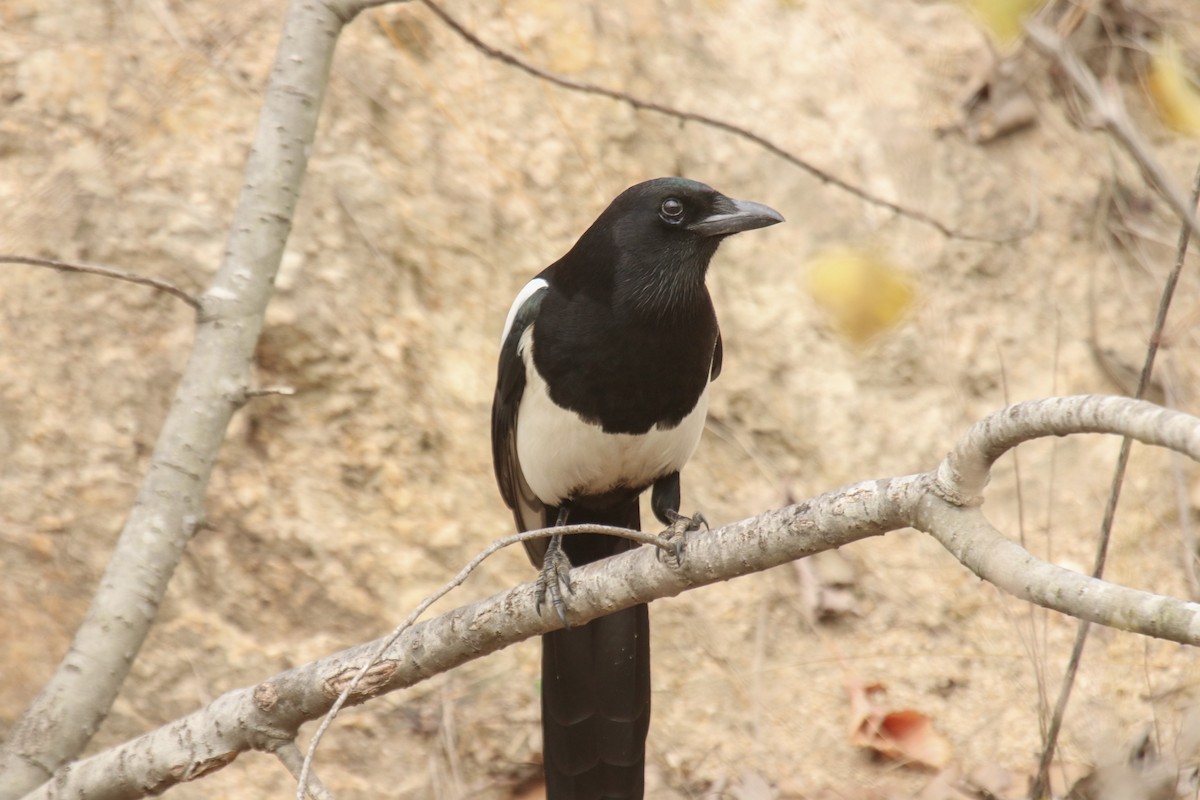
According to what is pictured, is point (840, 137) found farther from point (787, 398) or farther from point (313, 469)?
point (313, 469)

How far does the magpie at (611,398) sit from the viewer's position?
2.94m

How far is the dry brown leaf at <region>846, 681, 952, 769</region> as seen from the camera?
143 inches

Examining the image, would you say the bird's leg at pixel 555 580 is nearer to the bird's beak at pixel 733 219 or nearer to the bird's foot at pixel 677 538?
the bird's foot at pixel 677 538

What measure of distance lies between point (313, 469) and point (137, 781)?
5.46ft

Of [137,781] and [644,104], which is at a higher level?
[644,104]

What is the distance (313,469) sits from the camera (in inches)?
157

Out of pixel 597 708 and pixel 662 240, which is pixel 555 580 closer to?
pixel 597 708

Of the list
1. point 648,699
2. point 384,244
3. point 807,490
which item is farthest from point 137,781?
point 807,490

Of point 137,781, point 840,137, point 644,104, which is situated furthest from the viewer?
point 840,137

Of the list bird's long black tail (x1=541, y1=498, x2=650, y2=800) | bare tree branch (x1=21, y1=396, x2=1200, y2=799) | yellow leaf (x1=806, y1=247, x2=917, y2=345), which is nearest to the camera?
bare tree branch (x1=21, y1=396, x2=1200, y2=799)

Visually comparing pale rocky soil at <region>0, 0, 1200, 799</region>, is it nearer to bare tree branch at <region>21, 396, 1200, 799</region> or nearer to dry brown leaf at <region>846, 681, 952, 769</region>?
dry brown leaf at <region>846, 681, 952, 769</region>

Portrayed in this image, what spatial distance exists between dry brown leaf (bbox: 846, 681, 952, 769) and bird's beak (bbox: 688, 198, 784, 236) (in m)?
1.55

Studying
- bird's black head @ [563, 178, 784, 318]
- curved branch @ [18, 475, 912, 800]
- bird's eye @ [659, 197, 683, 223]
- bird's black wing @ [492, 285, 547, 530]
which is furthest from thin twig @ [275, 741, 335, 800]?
bird's eye @ [659, 197, 683, 223]

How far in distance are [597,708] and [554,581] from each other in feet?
2.03
